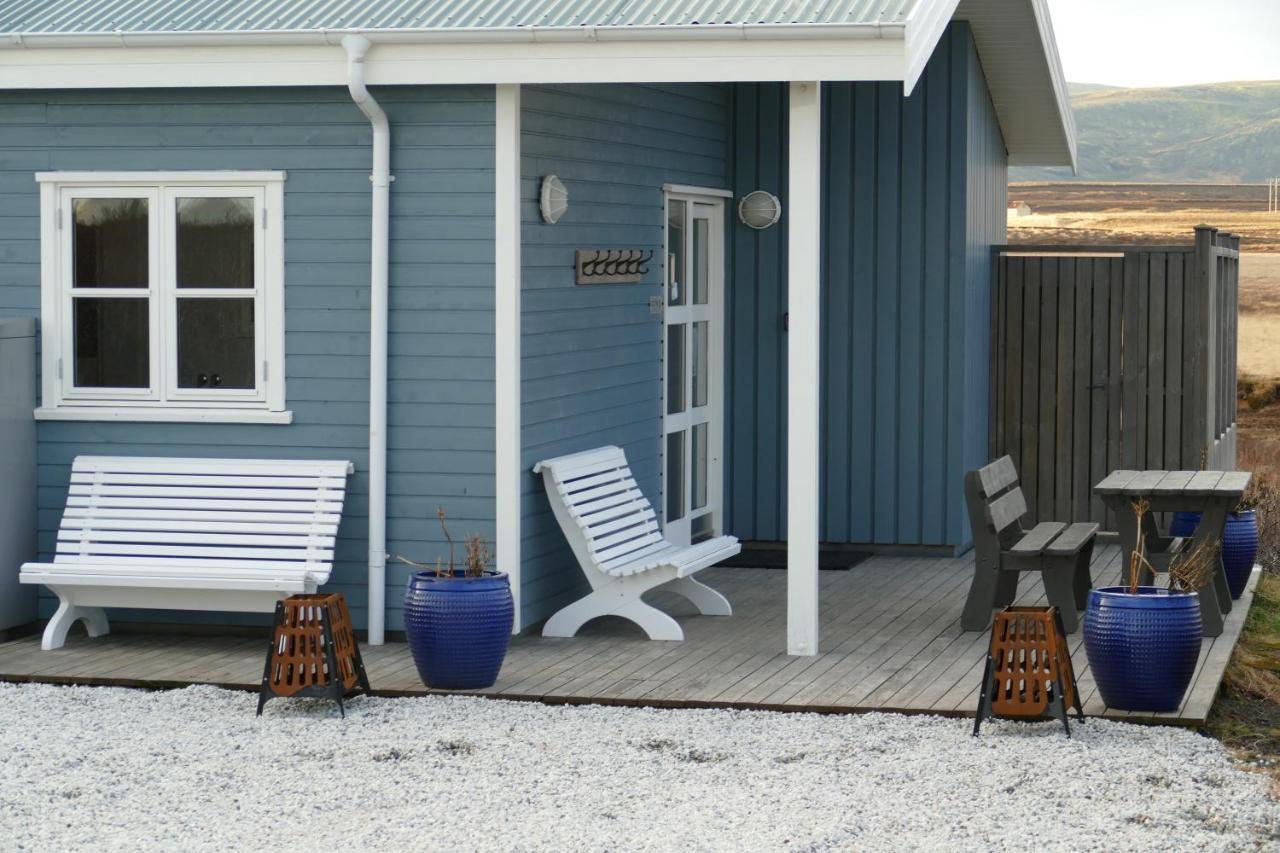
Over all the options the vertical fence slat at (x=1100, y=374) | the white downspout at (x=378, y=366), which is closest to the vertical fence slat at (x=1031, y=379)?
the vertical fence slat at (x=1100, y=374)

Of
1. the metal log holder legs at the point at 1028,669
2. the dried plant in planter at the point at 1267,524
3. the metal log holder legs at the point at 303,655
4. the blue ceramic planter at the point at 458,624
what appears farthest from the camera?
the dried plant in planter at the point at 1267,524

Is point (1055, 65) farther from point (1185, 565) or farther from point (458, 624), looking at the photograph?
point (458, 624)

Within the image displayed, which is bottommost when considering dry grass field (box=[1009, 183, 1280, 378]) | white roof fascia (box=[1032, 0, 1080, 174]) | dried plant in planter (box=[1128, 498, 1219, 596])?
dried plant in planter (box=[1128, 498, 1219, 596])

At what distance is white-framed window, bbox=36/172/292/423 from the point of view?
7660 millimetres

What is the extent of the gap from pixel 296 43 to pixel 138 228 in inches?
43.5

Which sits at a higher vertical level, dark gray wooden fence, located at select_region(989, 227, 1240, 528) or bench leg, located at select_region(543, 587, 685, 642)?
dark gray wooden fence, located at select_region(989, 227, 1240, 528)

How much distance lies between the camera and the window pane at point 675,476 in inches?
378

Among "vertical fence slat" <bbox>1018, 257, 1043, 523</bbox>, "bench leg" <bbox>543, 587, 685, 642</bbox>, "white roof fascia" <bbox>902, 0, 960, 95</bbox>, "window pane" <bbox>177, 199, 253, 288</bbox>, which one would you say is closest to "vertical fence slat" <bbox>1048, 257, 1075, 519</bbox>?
"vertical fence slat" <bbox>1018, 257, 1043, 523</bbox>

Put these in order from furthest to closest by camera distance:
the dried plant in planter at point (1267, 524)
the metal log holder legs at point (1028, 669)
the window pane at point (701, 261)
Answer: the dried plant in planter at point (1267, 524) < the window pane at point (701, 261) < the metal log holder legs at point (1028, 669)

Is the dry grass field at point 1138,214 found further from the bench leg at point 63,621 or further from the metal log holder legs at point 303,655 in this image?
the metal log holder legs at point 303,655

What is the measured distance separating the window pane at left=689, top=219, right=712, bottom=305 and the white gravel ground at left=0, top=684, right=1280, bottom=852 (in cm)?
386

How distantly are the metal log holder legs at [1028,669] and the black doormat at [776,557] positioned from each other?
3749mm

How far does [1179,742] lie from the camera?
5961 millimetres

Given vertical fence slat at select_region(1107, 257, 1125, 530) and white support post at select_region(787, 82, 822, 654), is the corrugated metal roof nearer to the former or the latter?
white support post at select_region(787, 82, 822, 654)
